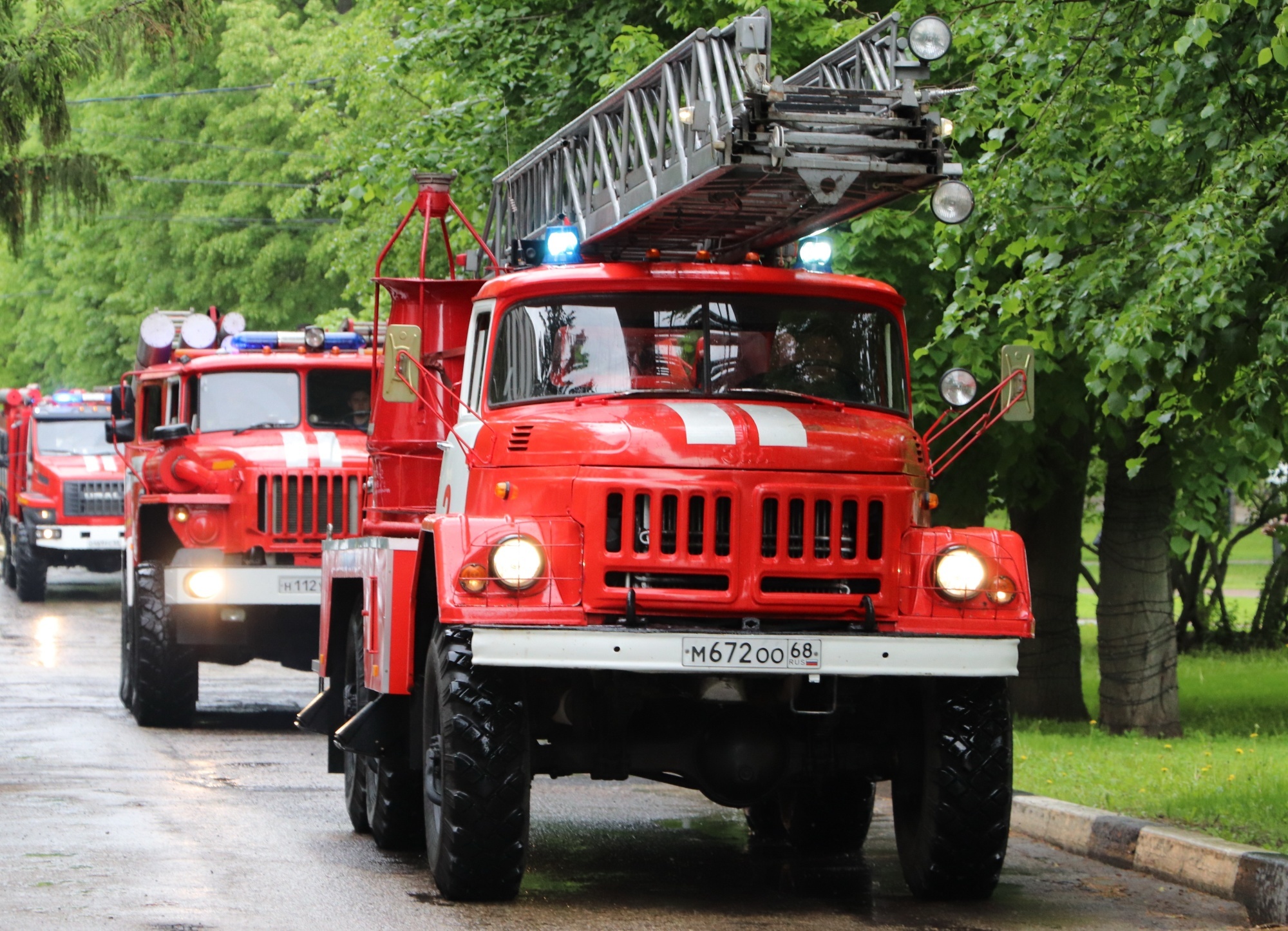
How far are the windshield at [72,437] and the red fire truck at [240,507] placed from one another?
49.2 feet

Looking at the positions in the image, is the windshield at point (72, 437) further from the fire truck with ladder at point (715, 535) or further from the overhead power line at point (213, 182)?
the fire truck with ladder at point (715, 535)

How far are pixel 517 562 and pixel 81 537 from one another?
2274 centimetres

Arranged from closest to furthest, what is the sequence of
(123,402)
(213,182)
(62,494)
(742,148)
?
(742,148), (123,402), (62,494), (213,182)

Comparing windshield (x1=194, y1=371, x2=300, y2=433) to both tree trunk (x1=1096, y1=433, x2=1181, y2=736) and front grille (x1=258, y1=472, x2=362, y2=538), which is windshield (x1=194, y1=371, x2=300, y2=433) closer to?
front grille (x1=258, y1=472, x2=362, y2=538)

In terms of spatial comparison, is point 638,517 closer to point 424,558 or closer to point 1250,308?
point 424,558

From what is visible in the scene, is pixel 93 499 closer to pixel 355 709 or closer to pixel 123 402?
pixel 123 402

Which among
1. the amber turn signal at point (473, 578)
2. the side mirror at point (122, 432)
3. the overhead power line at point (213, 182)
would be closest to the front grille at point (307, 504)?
the side mirror at point (122, 432)

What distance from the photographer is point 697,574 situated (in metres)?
7.93

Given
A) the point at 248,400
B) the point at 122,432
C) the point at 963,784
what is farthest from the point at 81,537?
the point at 963,784

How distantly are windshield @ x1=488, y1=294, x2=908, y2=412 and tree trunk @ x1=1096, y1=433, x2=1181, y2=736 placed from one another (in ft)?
26.1

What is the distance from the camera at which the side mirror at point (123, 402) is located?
17688 mm

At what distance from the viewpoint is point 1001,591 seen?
8.00 meters

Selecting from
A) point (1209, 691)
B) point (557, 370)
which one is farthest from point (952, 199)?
point (1209, 691)

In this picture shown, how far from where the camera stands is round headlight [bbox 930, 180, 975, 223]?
27.3ft
